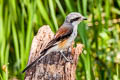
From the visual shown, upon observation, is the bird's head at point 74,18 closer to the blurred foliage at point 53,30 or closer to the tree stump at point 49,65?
the tree stump at point 49,65

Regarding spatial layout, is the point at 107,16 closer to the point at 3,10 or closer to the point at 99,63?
the point at 99,63

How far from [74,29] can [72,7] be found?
543 mm

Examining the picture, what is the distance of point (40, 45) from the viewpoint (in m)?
2.38

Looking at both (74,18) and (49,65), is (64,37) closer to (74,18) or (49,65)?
(74,18)

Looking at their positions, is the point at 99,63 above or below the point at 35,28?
below

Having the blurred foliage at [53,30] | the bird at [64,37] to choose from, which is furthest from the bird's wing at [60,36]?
the blurred foliage at [53,30]

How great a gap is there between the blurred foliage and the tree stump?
0.35 m

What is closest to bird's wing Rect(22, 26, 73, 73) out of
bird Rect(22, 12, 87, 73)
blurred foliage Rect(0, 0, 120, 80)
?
bird Rect(22, 12, 87, 73)

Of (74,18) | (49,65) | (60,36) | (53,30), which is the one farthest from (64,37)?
(53,30)

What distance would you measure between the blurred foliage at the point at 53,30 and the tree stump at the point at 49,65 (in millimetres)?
353

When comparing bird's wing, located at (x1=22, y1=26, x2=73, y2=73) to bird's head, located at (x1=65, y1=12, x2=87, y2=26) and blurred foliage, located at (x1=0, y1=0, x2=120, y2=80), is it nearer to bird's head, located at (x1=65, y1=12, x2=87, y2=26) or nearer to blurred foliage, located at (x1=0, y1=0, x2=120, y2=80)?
bird's head, located at (x1=65, y1=12, x2=87, y2=26)

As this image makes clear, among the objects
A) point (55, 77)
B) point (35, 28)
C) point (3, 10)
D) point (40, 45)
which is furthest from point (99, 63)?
point (55, 77)

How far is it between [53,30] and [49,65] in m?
0.75

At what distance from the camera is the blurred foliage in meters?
2.89
